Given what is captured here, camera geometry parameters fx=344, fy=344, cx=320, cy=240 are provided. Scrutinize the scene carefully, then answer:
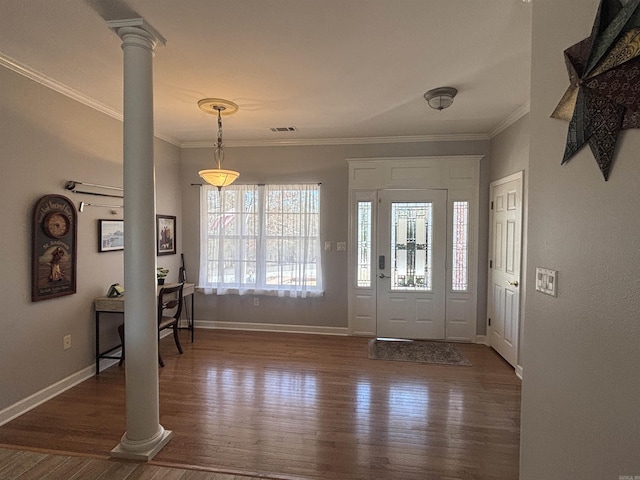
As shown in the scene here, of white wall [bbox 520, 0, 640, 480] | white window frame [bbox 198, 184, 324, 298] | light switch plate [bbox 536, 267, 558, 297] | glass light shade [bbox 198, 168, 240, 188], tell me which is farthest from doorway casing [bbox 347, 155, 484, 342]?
light switch plate [bbox 536, 267, 558, 297]

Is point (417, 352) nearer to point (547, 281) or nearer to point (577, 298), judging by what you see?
point (547, 281)

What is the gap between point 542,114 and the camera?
1600 mm

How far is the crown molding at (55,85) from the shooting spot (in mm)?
2619

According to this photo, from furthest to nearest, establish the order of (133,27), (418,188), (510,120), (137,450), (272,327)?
(272,327) → (418,188) → (510,120) → (137,450) → (133,27)

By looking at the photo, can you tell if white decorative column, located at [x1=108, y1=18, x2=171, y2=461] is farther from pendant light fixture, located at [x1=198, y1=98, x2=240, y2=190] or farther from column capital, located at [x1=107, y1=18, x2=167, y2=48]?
pendant light fixture, located at [x1=198, y1=98, x2=240, y2=190]

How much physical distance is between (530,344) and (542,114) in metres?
1.10

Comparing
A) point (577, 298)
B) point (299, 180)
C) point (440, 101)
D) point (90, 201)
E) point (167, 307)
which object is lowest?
point (167, 307)

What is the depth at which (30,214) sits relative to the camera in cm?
284

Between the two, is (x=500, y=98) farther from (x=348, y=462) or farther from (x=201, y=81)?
(x=348, y=462)

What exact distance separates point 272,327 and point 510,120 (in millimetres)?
4027

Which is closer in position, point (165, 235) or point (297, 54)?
point (297, 54)

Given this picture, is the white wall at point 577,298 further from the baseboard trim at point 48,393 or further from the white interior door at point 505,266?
the baseboard trim at point 48,393

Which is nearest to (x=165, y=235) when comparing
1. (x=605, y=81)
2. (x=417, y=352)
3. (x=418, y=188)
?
(x=418, y=188)

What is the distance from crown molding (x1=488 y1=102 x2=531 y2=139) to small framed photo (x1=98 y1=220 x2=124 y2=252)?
4480mm
